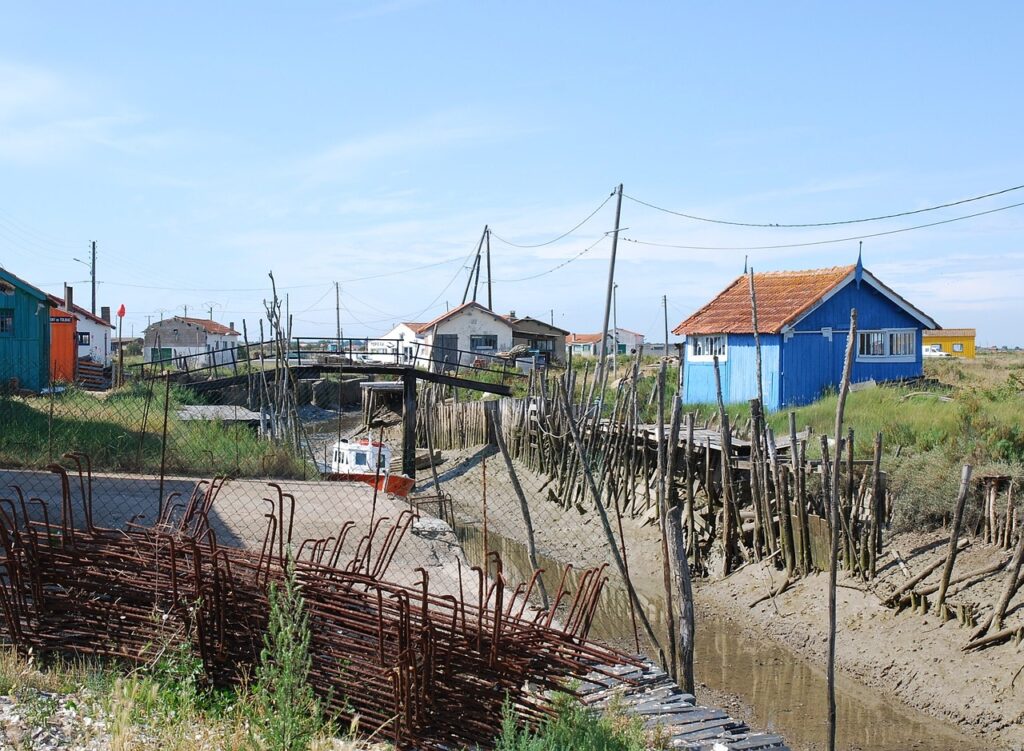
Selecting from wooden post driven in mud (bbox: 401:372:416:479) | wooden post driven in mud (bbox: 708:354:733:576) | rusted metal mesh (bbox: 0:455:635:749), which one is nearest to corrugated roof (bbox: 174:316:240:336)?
wooden post driven in mud (bbox: 401:372:416:479)

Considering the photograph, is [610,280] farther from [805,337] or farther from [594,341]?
[594,341]

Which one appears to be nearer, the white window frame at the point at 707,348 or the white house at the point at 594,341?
the white window frame at the point at 707,348

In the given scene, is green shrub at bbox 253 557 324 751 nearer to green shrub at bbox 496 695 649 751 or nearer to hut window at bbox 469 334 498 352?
green shrub at bbox 496 695 649 751

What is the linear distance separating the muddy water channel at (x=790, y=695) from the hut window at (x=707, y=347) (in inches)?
501

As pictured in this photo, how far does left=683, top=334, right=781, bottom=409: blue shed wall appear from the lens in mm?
23906

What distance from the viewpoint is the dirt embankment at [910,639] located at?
31.4 ft

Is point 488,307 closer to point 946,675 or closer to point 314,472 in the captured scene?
point 314,472

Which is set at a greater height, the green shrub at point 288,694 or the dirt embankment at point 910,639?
the green shrub at point 288,694

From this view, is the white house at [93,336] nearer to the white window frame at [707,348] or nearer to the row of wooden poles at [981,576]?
Answer: the white window frame at [707,348]

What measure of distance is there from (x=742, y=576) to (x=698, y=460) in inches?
105

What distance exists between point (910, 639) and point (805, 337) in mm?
13903

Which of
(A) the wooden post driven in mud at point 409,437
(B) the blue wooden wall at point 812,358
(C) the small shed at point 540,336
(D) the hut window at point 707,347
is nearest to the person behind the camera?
(B) the blue wooden wall at point 812,358

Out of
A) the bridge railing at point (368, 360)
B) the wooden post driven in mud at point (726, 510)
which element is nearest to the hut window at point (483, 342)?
the bridge railing at point (368, 360)

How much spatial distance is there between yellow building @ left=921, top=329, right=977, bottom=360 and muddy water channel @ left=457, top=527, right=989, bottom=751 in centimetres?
5384
